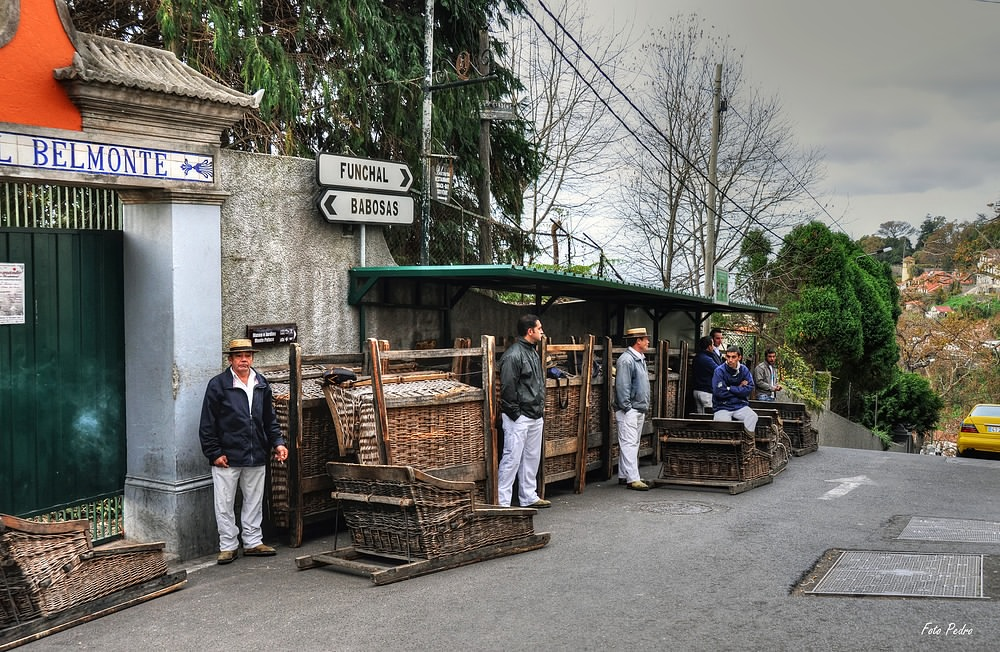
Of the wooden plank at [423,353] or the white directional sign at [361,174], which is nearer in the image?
the wooden plank at [423,353]

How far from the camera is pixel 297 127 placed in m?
15.4

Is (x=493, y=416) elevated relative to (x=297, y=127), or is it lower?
lower

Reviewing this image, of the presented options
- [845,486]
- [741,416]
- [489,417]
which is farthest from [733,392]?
[489,417]

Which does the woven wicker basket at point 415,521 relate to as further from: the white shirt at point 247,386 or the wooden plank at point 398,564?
the white shirt at point 247,386

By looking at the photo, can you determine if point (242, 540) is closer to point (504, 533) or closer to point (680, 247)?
point (504, 533)

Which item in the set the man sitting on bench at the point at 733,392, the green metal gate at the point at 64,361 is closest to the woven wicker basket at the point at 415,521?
the green metal gate at the point at 64,361

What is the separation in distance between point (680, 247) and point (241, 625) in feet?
83.6

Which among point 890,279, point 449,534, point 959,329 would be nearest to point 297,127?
point 449,534

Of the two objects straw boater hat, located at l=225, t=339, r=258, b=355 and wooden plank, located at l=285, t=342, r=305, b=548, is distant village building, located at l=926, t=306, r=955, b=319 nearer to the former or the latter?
wooden plank, located at l=285, t=342, r=305, b=548

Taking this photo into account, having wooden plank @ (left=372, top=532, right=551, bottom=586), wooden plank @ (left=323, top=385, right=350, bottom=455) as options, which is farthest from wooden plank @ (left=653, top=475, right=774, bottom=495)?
wooden plank @ (left=323, top=385, right=350, bottom=455)

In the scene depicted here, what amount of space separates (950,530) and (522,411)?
4254 mm

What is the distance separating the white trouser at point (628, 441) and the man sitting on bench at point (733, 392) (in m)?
1.19

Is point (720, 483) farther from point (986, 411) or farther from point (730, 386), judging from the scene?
point (986, 411)

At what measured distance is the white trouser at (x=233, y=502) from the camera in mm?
8023
